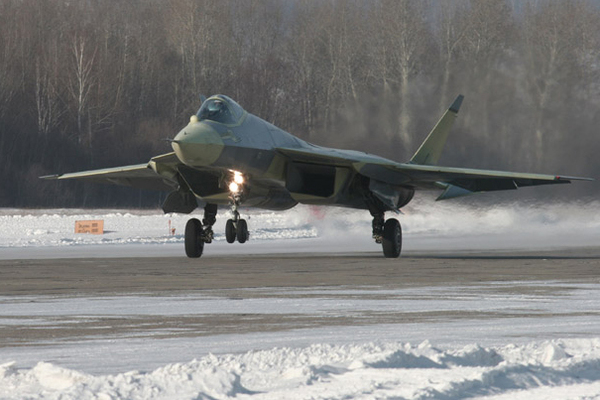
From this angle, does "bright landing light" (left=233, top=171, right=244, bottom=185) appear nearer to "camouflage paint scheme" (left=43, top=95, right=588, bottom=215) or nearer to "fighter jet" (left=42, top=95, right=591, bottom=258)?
"fighter jet" (left=42, top=95, right=591, bottom=258)

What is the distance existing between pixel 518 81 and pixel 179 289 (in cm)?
2449

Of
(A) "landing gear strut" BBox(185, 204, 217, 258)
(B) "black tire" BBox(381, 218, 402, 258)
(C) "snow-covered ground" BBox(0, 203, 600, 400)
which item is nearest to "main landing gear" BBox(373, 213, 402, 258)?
(B) "black tire" BBox(381, 218, 402, 258)

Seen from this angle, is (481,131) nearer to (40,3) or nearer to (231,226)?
(231,226)

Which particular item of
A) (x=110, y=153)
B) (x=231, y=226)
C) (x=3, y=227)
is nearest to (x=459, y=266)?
(x=231, y=226)

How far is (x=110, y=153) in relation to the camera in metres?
64.2

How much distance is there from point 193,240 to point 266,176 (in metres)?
1.98

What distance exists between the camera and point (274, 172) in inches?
774

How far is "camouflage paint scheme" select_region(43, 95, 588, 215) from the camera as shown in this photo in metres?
18.0

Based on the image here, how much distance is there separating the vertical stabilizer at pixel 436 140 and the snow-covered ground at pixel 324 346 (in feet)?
39.4

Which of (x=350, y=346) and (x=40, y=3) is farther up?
(x=40, y=3)

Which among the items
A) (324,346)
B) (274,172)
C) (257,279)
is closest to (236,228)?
(274,172)

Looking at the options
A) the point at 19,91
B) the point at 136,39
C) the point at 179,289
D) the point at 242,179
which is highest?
the point at 136,39

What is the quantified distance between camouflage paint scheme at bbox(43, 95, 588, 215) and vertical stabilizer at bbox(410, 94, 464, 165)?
8.45 feet

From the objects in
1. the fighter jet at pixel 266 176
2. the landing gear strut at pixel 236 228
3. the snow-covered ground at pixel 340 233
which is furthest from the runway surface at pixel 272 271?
the snow-covered ground at pixel 340 233
